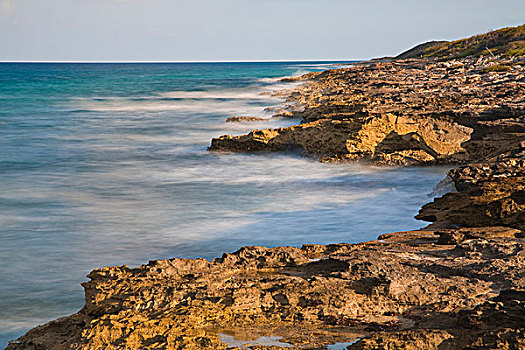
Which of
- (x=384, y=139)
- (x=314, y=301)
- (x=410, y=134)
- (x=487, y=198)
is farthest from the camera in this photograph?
(x=384, y=139)

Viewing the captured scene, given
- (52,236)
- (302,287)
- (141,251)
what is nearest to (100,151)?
(52,236)

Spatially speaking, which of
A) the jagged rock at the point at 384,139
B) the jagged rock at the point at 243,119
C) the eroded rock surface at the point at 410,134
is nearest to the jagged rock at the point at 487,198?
the eroded rock surface at the point at 410,134

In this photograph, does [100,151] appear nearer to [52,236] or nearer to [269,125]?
[269,125]

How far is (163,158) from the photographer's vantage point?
13500 millimetres

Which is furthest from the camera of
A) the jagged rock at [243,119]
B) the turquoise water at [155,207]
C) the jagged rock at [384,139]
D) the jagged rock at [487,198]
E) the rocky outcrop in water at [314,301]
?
the jagged rock at [243,119]

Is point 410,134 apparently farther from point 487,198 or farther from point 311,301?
point 311,301

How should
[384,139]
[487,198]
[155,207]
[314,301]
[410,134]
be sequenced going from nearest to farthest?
[314,301], [487,198], [155,207], [410,134], [384,139]

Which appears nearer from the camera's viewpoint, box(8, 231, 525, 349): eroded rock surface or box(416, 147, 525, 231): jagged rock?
box(8, 231, 525, 349): eroded rock surface

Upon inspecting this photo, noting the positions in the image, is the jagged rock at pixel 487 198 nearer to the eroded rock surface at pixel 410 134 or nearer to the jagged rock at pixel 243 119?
the eroded rock surface at pixel 410 134

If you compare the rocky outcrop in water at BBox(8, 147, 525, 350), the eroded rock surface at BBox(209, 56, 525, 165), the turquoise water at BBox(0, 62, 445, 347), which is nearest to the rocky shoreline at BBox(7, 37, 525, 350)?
the rocky outcrop in water at BBox(8, 147, 525, 350)

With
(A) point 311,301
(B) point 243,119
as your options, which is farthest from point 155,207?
(B) point 243,119

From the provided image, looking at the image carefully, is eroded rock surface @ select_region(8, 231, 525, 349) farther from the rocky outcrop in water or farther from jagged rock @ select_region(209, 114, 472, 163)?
jagged rock @ select_region(209, 114, 472, 163)

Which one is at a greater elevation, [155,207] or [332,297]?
[332,297]

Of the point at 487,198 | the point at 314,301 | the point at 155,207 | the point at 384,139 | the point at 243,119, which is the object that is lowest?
the point at 155,207
